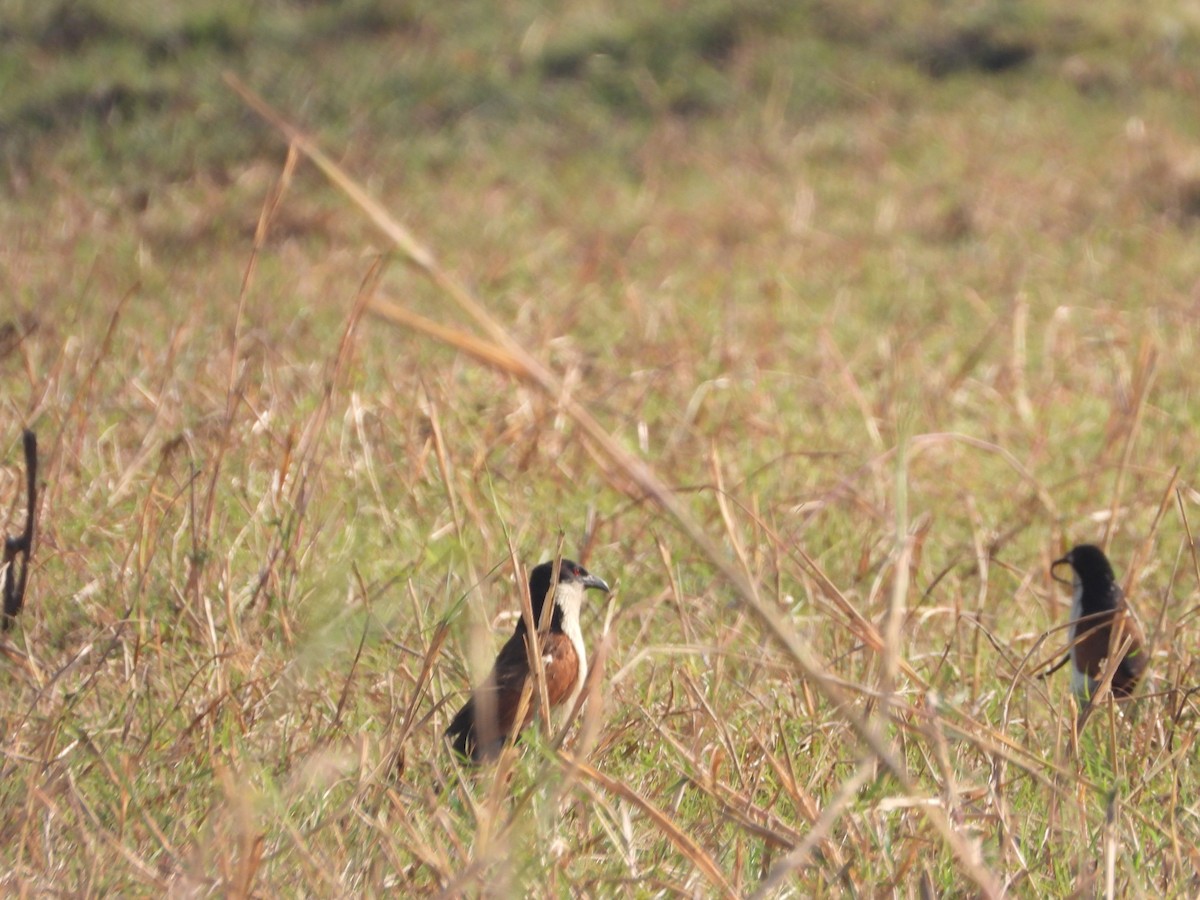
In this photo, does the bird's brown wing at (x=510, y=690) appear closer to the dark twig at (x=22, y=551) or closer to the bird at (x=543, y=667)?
the bird at (x=543, y=667)

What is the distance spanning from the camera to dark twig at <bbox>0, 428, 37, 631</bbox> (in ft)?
9.64

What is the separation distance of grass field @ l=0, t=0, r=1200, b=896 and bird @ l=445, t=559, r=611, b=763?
7 cm

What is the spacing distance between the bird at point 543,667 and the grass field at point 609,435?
0.07 meters

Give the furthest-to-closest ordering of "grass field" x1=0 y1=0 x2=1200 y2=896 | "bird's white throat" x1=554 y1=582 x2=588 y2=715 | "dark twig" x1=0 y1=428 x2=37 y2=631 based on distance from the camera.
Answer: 1. "bird's white throat" x1=554 y1=582 x2=588 y2=715
2. "dark twig" x1=0 y1=428 x2=37 y2=631
3. "grass field" x1=0 y1=0 x2=1200 y2=896

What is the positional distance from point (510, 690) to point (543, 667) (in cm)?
15

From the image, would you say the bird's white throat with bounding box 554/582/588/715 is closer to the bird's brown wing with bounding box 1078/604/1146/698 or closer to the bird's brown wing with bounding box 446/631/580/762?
the bird's brown wing with bounding box 446/631/580/762

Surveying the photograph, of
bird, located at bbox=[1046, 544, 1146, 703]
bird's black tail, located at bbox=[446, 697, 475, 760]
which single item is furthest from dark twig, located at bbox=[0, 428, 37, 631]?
bird, located at bbox=[1046, 544, 1146, 703]

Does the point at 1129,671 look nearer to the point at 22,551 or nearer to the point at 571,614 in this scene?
the point at 571,614

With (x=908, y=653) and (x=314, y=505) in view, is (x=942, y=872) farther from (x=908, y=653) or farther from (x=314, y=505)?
(x=314, y=505)

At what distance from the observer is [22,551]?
305 cm

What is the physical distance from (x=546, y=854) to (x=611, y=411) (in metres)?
2.67

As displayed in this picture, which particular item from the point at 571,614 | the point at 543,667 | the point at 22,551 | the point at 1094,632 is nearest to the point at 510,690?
the point at 543,667

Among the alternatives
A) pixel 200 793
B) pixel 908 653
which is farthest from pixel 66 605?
pixel 908 653

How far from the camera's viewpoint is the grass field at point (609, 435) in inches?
91.3
